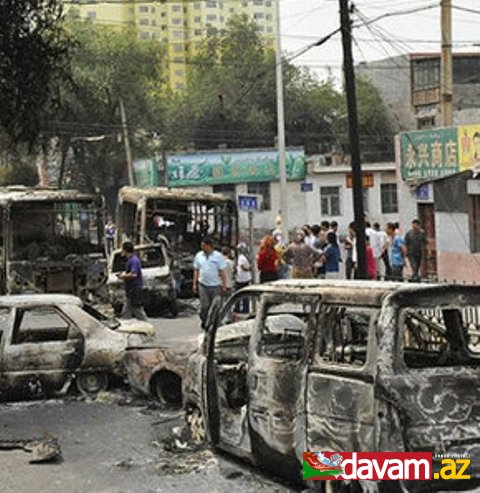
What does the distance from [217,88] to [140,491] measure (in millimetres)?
61423

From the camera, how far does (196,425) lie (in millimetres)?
8453

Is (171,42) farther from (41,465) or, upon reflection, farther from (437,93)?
(41,465)

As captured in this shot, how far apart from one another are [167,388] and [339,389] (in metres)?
4.31

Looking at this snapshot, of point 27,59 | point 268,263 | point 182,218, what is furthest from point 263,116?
point 27,59

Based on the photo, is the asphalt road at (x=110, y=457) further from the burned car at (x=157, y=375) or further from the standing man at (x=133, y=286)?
the standing man at (x=133, y=286)

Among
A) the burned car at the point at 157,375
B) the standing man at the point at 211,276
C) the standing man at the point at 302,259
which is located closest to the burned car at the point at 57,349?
the burned car at the point at 157,375

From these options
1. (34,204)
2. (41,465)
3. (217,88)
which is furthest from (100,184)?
(41,465)

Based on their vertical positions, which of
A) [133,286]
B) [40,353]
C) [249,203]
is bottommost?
[40,353]

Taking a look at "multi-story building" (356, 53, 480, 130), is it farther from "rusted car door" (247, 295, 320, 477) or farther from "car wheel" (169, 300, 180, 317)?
"rusted car door" (247, 295, 320, 477)

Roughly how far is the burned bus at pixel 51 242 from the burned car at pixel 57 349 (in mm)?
8460

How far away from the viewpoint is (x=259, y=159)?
46.6 metres

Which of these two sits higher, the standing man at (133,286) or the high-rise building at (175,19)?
the high-rise building at (175,19)

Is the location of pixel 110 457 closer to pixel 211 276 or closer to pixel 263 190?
pixel 211 276

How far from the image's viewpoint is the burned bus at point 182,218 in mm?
22438
